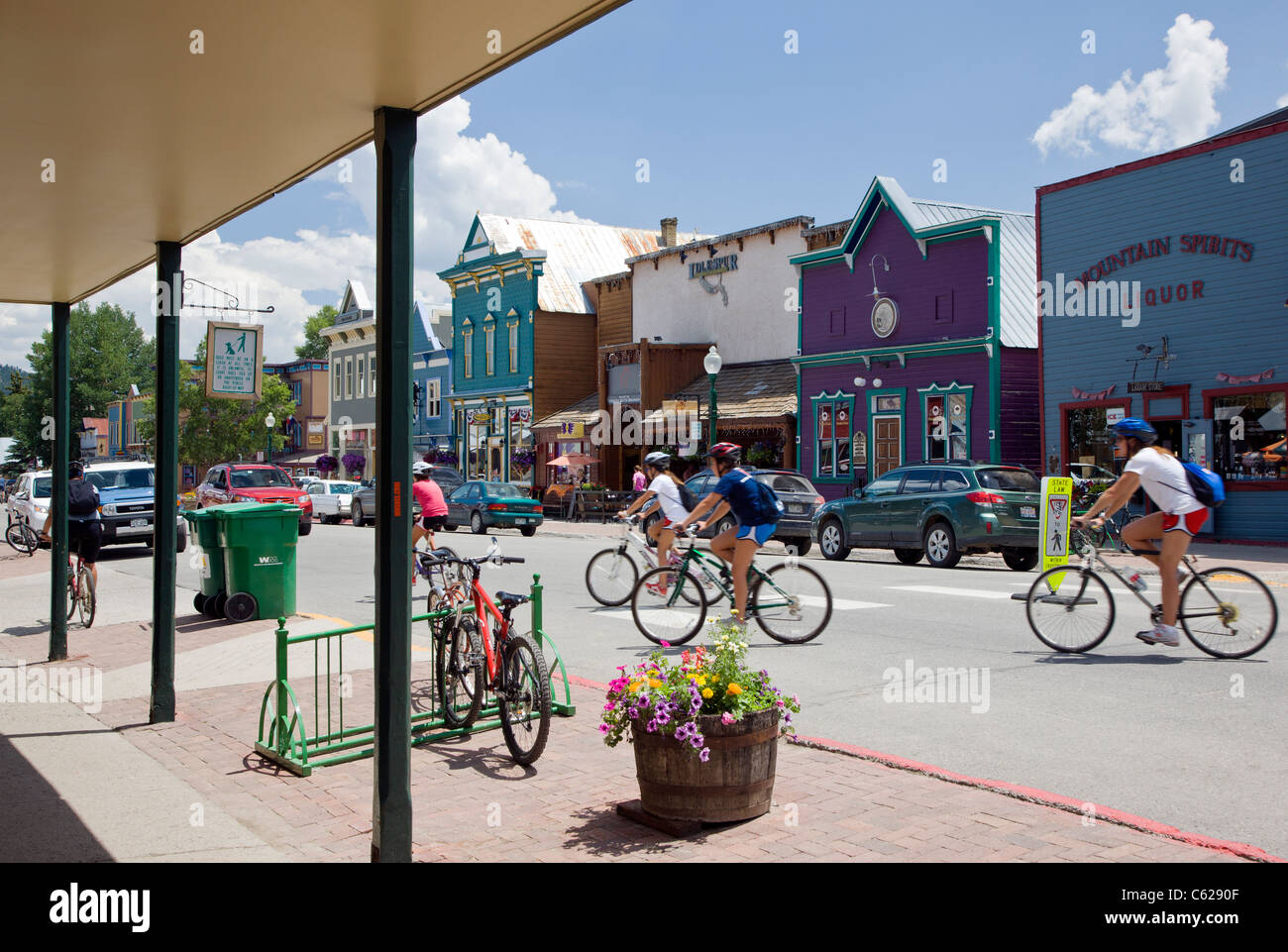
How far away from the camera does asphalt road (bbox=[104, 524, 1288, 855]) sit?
576 cm

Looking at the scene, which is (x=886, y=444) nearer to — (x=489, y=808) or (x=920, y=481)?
(x=920, y=481)

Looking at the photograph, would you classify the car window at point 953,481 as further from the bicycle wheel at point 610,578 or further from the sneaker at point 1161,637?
the sneaker at point 1161,637

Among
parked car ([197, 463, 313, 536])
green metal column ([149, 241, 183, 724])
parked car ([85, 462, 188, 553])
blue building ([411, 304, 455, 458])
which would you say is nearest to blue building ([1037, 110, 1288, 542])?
parked car ([197, 463, 313, 536])

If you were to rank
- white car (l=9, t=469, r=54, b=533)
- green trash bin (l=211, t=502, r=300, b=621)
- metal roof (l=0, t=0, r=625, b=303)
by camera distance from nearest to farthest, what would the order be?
1. metal roof (l=0, t=0, r=625, b=303)
2. green trash bin (l=211, t=502, r=300, b=621)
3. white car (l=9, t=469, r=54, b=533)

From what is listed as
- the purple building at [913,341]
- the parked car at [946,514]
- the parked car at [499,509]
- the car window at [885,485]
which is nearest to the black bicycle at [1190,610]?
the parked car at [946,514]

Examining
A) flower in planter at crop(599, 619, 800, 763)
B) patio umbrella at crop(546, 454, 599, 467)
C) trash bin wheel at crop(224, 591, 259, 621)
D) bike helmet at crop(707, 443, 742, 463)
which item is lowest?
trash bin wheel at crop(224, 591, 259, 621)

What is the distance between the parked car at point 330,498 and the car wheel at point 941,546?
2473 centimetres

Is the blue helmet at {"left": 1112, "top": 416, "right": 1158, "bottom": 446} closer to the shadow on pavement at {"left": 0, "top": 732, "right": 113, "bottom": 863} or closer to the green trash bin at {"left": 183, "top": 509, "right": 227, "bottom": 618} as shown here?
the shadow on pavement at {"left": 0, "top": 732, "right": 113, "bottom": 863}

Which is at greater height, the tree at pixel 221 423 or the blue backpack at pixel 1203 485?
the tree at pixel 221 423

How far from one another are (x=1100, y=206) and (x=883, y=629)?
1560 centimetres

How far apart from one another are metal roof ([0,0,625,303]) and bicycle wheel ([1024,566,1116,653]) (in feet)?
22.7

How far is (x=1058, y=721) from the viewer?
717 centimetres

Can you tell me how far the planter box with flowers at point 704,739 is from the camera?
5000 mm
